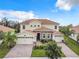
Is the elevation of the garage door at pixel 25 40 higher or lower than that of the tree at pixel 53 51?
higher

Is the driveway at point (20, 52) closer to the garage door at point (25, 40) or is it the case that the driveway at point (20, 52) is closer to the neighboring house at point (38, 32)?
the garage door at point (25, 40)

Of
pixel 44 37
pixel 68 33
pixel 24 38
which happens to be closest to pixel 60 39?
pixel 44 37

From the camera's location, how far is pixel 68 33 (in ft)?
217

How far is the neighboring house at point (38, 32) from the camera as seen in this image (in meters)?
48.5

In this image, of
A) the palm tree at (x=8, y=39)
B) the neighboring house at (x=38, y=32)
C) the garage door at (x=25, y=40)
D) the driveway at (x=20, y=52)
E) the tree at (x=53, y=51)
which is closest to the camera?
the tree at (x=53, y=51)

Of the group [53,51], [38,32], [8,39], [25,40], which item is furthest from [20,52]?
[38,32]

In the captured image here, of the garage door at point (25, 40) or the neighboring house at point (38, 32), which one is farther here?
the neighboring house at point (38, 32)

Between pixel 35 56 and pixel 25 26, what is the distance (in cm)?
2682

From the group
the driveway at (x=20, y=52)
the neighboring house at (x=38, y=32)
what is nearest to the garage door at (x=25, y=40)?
the neighboring house at (x=38, y=32)

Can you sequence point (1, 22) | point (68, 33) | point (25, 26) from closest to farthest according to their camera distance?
1. point (25, 26)
2. point (68, 33)
3. point (1, 22)

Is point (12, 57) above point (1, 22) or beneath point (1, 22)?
beneath

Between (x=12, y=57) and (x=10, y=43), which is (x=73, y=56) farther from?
(x=10, y=43)

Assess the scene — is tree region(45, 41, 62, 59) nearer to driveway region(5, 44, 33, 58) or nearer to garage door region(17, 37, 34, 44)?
driveway region(5, 44, 33, 58)

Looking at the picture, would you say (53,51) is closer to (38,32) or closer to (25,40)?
(25,40)
